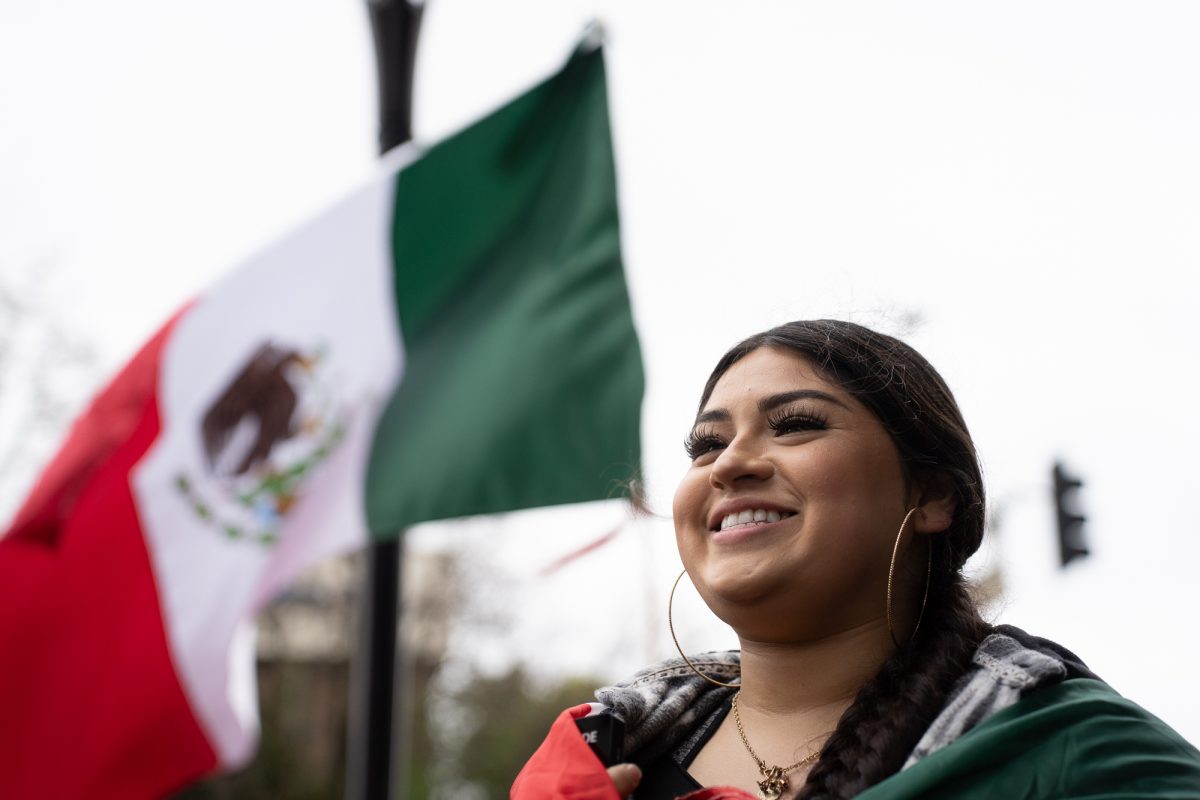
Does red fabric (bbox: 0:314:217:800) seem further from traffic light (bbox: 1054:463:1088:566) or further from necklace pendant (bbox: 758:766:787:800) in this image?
traffic light (bbox: 1054:463:1088:566)

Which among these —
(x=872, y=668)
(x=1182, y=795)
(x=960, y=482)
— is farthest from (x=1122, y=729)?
(x=960, y=482)

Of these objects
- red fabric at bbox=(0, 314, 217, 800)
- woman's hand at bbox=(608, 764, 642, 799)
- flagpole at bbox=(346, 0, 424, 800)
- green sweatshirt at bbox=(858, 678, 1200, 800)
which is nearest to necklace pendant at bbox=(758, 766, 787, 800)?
woman's hand at bbox=(608, 764, 642, 799)

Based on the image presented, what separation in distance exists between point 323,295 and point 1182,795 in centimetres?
480

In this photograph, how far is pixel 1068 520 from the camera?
11250mm

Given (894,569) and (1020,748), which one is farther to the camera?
(894,569)

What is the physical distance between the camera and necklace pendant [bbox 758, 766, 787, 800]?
7.55ft

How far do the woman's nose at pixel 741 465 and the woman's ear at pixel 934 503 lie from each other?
0.29 meters

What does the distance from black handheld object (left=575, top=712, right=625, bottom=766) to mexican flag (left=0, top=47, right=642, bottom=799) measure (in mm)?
2717

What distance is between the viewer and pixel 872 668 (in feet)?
7.84

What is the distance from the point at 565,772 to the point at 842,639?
52 cm

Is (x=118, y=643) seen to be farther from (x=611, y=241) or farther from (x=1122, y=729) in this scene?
(x=1122, y=729)

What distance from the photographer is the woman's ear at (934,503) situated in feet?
8.19

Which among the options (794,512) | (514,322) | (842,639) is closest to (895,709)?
(842,639)

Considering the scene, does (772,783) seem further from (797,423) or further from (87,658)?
(87,658)
